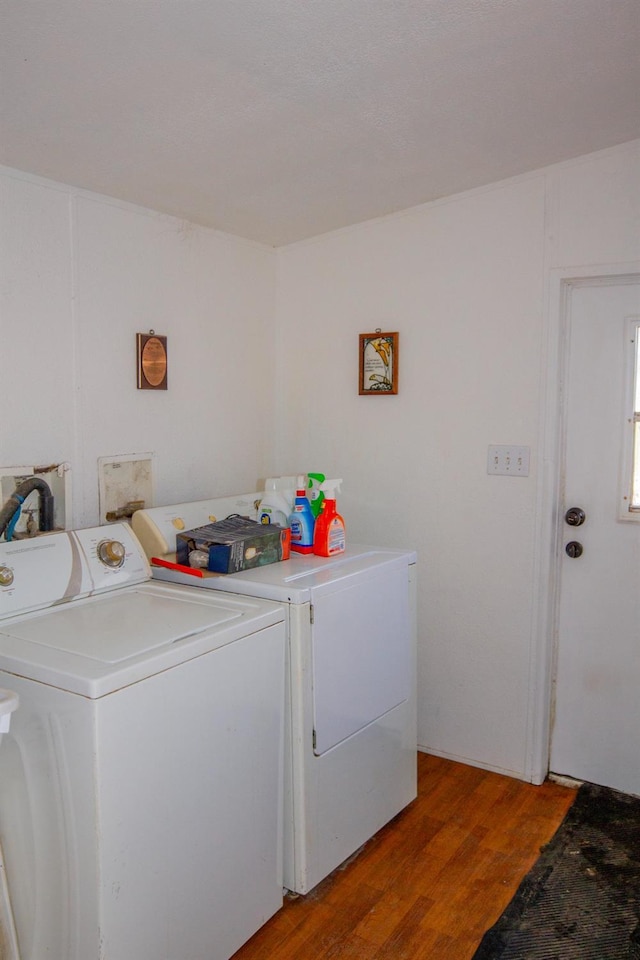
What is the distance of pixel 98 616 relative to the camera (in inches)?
71.0

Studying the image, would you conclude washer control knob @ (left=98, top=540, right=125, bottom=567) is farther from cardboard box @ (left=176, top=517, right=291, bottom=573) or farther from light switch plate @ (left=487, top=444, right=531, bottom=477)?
light switch plate @ (left=487, top=444, right=531, bottom=477)

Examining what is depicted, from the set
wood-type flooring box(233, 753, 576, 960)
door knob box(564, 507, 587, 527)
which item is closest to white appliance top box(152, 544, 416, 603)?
door knob box(564, 507, 587, 527)

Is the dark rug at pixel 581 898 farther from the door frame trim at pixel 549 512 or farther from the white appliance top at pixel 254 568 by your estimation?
the white appliance top at pixel 254 568

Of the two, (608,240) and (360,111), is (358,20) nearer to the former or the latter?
(360,111)

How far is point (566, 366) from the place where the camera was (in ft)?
8.15

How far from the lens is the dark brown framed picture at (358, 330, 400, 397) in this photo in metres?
2.79

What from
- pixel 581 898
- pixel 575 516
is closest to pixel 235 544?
pixel 575 516

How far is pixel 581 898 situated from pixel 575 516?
1.18m

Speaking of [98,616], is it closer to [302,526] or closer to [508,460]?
[302,526]

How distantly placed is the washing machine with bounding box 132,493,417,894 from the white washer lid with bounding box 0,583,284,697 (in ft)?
0.43

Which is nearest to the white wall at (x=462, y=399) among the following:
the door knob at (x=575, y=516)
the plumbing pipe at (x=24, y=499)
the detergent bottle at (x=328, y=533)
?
the door knob at (x=575, y=516)

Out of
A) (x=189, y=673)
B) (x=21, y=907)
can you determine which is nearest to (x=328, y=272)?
(x=189, y=673)

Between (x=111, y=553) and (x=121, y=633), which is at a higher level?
(x=111, y=553)

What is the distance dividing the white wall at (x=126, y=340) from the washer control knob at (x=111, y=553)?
0.96ft
